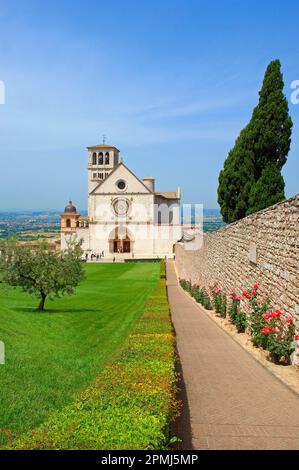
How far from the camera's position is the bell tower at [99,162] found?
84.1m

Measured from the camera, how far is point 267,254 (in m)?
10.7

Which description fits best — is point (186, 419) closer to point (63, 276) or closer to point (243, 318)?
point (243, 318)

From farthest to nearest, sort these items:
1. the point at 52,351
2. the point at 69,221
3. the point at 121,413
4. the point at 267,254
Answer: the point at 69,221
the point at 52,351
the point at 267,254
the point at 121,413

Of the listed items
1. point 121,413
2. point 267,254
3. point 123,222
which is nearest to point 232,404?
point 121,413

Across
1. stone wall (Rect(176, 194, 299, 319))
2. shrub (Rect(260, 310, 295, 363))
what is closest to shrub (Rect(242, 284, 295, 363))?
shrub (Rect(260, 310, 295, 363))

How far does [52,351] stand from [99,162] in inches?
2953

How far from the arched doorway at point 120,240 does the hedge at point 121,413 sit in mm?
68694

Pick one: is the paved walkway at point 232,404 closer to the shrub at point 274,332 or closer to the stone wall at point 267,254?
the shrub at point 274,332

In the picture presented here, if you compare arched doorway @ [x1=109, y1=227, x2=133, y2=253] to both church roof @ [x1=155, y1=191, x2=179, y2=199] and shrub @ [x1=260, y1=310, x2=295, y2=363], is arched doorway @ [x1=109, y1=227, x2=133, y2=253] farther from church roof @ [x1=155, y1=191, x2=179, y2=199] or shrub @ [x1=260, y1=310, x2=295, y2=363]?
shrub @ [x1=260, y1=310, x2=295, y2=363]

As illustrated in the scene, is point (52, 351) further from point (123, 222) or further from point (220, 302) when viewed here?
point (123, 222)

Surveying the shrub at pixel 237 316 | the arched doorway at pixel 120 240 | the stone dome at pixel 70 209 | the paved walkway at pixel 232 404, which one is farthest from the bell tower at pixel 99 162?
the paved walkway at pixel 232 404

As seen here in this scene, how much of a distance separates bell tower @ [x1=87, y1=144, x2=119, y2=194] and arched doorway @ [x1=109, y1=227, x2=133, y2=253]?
11909mm
